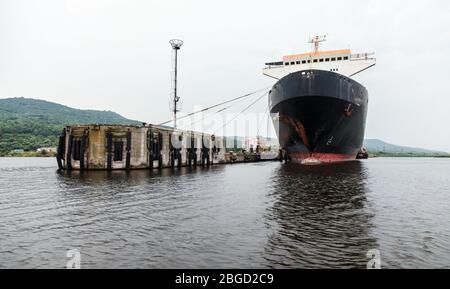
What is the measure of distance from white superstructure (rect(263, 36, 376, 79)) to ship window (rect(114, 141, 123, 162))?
27733 millimetres

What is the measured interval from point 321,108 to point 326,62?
17.4 meters

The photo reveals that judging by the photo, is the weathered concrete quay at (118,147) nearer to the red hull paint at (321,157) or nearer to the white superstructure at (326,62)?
the red hull paint at (321,157)

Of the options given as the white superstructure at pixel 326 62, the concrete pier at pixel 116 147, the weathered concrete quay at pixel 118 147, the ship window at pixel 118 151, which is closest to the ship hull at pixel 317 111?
the white superstructure at pixel 326 62

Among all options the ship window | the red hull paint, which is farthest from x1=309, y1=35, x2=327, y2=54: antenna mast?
the ship window

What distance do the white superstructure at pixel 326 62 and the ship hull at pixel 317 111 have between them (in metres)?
6.29

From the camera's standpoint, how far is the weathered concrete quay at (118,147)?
28.0 m

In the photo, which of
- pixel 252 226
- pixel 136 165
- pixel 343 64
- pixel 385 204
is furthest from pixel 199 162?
pixel 252 226

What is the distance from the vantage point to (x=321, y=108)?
32844mm

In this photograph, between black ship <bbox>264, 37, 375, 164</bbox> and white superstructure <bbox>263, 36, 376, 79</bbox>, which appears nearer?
black ship <bbox>264, 37, 375, 164</bbox>

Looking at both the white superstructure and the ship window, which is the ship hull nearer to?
the white superstructure

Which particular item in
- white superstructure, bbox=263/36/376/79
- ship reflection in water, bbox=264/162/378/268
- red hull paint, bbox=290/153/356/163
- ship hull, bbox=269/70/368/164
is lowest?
ship reflection in water, bbox=264/162/378/268

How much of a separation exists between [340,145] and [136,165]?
83.9 ft

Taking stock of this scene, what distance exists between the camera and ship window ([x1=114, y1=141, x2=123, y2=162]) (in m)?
28.5

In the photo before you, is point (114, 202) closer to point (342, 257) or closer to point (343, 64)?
point (342, 257)
